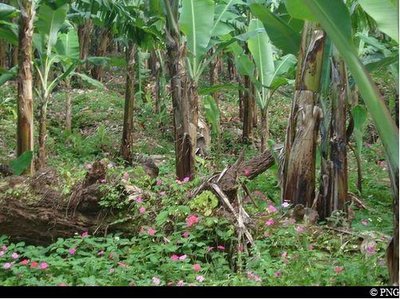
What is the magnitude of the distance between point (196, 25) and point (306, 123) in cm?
218

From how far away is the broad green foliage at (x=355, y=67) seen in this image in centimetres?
270

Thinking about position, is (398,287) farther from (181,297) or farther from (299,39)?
(299,39)

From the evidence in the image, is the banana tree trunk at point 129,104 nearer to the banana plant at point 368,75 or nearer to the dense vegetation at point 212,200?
the dense vegetation at point 212,200

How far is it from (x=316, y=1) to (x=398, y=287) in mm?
1526

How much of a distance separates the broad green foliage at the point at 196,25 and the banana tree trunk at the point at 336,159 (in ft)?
6.29

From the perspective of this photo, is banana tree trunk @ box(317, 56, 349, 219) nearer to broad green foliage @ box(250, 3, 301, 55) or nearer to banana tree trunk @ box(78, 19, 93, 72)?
broad green foliage @ box(250, 3, 301, 55)

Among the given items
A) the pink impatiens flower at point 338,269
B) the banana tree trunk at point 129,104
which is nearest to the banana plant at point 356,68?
the pink impatiens flower at point 338,269

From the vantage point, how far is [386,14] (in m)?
3.02

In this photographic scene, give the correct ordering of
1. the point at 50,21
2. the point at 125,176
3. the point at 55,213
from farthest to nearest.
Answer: the point at 50,21 < the point at 125,176 < the point at 55,213

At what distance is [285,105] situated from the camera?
601 inches

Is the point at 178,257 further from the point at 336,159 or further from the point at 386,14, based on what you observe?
the point at 386,14

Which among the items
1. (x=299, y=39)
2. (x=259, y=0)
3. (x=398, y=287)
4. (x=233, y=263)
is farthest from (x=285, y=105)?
(x=398, y=287)

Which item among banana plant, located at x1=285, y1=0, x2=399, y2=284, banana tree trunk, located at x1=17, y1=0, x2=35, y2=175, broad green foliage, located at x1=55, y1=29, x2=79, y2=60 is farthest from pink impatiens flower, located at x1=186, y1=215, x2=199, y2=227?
broad green foliage, located at x1=55, y1=29, x2=79, y2=60

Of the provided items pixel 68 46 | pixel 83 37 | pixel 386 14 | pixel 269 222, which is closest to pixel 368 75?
pixel 386 14
